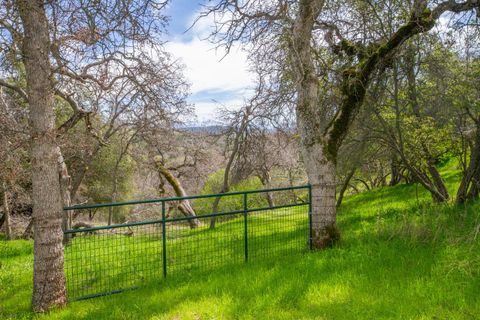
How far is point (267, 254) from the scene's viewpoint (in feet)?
24.7

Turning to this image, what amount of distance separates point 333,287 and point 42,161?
13.0ft

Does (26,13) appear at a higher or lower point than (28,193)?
higher

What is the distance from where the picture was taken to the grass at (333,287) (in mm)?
4418

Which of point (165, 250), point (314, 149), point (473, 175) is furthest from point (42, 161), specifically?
point (473, 175)

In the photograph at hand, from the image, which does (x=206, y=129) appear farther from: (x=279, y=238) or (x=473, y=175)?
(x=473, y=175)

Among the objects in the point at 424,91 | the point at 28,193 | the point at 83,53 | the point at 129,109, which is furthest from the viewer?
the point at 28,193

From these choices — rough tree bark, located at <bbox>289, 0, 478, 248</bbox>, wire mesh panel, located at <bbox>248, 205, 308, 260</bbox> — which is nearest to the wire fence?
wire mesh panel, located at <bbox>248, 205, 308, 260</bbox>

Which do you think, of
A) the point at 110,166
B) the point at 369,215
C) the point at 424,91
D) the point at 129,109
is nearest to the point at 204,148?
the point at 129,109

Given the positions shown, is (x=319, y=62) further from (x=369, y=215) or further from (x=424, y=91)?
(x=369, y=215)

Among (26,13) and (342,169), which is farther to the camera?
(342,169)

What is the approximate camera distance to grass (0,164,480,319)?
14.5 feet

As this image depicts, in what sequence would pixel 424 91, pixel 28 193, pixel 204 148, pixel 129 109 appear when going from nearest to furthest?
pixel 424 91 < pixel 129 109 < pixel 28 193 < pixel 204 148

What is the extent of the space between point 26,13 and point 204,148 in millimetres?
13588

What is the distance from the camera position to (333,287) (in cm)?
502
